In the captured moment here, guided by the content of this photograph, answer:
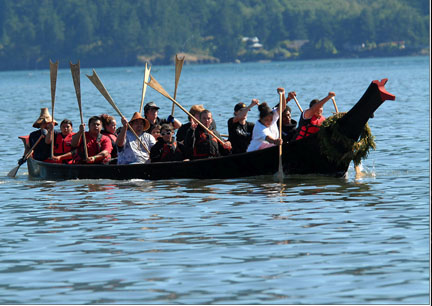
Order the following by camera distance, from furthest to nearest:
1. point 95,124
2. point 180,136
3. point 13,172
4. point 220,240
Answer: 1. point 13,172
2. point 180,136
3. point 95,124
4. point 220,240

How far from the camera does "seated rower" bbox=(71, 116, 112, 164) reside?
17438 mm

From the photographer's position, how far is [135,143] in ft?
56.2

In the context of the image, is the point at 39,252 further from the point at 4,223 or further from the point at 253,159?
the point at 253,159

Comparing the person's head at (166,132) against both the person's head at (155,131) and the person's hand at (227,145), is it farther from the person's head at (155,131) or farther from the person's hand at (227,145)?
the person's hand at (227,145)

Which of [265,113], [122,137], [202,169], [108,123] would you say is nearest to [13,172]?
[108,123]

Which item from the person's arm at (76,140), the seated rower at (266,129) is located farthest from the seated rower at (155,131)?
the seated rower at (266,129)

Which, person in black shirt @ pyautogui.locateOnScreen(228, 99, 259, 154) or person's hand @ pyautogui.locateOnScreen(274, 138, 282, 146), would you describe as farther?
person in black shirt @ pyautogui.locateOnScreen(228, 99, 259, 154)

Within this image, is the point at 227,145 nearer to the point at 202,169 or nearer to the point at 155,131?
the point at 202,169

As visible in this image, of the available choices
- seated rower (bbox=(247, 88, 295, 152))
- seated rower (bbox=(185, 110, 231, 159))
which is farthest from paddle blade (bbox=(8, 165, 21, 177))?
seated rower (bbox=(247, 88, 295, 152))

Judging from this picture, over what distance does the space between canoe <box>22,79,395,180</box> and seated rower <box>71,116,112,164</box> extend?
10.4 inches

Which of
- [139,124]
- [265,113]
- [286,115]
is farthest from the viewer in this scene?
[286,115]

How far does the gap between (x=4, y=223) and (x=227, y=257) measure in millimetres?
4064

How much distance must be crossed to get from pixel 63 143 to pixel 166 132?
9.08 ft

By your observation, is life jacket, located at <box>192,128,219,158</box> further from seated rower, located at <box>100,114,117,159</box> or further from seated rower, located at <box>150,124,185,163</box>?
seated rower, located at <box>100,114,117,159</box>
